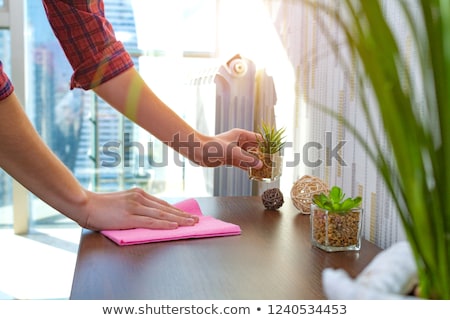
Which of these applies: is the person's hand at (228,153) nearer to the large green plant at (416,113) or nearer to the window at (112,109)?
the large green plant at (416,113)

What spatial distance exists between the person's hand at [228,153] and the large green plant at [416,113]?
0.92m

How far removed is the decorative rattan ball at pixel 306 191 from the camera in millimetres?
Result: 1160

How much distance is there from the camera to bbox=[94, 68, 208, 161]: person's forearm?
1.32 m

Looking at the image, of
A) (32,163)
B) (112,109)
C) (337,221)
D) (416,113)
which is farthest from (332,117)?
(112,109)

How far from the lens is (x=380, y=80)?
0.37 meters

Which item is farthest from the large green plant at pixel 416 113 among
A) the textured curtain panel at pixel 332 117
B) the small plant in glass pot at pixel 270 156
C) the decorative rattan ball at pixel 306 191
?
the small plant in glass pot at pixel 270 156

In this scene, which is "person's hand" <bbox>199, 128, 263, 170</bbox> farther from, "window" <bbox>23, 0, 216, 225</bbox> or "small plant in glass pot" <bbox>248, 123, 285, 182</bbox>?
"window" <bbox>23, 0, 216, 225</bbox>

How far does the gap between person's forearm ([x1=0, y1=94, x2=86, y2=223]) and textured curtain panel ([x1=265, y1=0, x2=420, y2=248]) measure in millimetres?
477

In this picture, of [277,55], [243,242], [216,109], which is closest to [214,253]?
[243,242]

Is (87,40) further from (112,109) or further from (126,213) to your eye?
(112,109)

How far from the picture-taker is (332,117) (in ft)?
4.07

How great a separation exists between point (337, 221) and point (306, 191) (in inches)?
11.6

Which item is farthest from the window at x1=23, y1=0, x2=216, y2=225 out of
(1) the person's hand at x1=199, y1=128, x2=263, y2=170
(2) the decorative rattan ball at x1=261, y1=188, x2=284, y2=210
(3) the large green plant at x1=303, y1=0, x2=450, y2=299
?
(3) the large green plant at x1=303, y1=0, x2=450, y2=299
